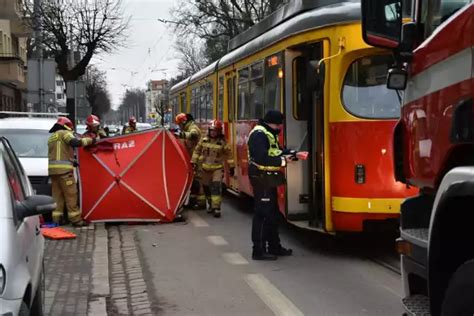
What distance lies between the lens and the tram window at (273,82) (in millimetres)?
8930

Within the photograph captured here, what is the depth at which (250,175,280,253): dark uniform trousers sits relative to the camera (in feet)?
25.9

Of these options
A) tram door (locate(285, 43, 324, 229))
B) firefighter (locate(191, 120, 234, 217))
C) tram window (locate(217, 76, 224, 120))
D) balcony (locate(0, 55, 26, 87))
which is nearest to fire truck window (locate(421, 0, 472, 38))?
tram door (locate(285, 43, 324, 229))

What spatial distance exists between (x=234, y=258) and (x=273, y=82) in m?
2.71

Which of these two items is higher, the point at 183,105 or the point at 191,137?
the point at 183,105

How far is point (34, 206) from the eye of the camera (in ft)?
14.0

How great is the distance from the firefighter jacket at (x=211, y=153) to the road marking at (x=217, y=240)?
2.20 m

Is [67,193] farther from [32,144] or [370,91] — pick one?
[370,91]

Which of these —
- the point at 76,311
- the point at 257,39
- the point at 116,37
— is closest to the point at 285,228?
the point at 257,39

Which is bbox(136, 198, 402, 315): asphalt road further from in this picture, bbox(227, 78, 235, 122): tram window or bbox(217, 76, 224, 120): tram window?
bbox(217, 76, 224, 120): tram window

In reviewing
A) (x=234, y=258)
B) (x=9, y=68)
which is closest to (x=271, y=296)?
(x=234, y=258)

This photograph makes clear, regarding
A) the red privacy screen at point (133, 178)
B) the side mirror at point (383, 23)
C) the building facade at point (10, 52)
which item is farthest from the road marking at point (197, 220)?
the building facade at point (10, 52)

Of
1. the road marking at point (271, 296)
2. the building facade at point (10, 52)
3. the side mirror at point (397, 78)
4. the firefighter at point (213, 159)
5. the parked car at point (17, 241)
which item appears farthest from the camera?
the building facade at point (10, 52)

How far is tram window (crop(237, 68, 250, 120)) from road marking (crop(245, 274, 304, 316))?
4.63 metres

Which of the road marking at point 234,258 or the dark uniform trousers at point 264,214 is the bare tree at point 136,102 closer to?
the road marking at point 234,258
